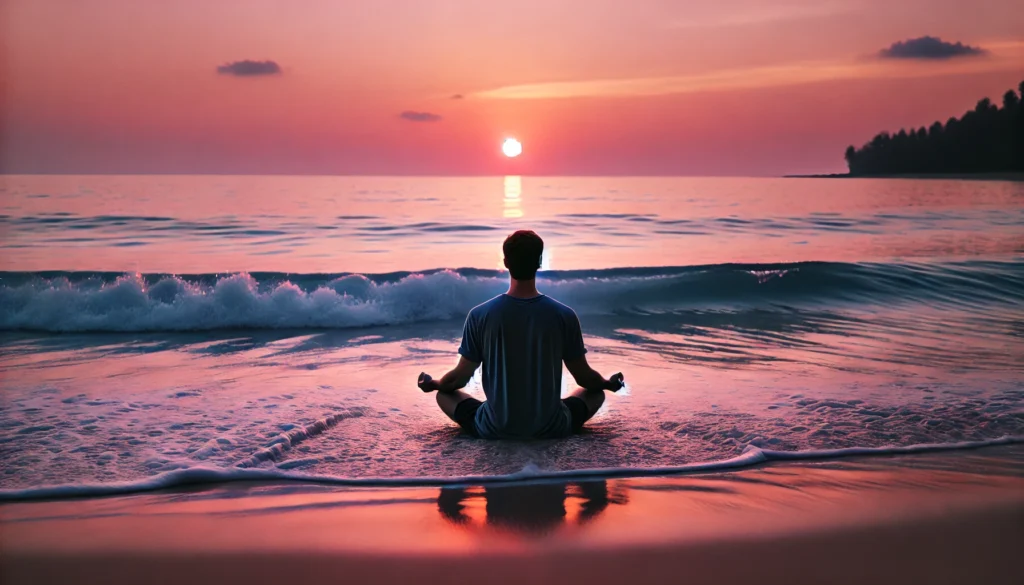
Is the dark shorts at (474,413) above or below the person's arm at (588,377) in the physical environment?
below

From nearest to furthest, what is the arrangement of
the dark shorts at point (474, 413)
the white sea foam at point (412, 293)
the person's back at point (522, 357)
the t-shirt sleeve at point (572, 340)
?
the person's back at point (522, 357), the t-shirt sleeve at point (572, 340), the dark shorts at point (474, 413), the white sea foam at point (412, 293)

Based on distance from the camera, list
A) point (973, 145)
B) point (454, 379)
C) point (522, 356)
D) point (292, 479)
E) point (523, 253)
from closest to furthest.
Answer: point (292, 479) < point (523, 253) < point (522, 356) < point (454, 379) < point (973, 145)

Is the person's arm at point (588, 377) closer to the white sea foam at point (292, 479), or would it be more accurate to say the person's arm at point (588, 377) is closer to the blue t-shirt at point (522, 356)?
the blue t-shirt at point (522, 356)

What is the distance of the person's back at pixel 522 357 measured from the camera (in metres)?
4.86

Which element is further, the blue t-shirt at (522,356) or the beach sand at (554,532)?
the blue t-shirt at (522,356)

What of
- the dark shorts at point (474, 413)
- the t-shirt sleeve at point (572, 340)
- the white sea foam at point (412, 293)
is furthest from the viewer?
the white sea foam at point (412, 293)

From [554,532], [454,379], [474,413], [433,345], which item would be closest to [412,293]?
[433,345]

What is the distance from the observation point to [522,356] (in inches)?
192

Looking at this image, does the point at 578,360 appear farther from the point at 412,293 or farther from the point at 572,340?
the point at 412,293

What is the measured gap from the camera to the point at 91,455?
499 centimetres

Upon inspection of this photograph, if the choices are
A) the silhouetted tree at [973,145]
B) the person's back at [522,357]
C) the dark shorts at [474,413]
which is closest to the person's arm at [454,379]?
the person's back at [522,357]

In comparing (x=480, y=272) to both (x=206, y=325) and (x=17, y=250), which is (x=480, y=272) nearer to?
(x=206, y=325)

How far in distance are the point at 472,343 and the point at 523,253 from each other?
0.71 m

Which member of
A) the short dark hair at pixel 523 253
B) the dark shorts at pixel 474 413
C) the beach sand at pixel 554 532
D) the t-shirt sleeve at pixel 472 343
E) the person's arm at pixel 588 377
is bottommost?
the beach sand at pixel 554 532
